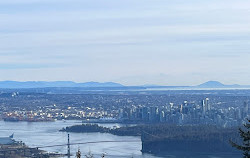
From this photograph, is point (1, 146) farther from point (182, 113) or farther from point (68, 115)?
point (68, 115)

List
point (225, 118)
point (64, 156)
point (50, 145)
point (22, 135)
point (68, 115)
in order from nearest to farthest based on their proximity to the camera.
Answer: point (64, 156)
point (50, 145)
point (22, 135)
point (225, 118)
point (68, 115)

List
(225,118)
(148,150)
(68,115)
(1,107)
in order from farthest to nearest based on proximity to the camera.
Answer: (1,107) → (68,115) → (225,118) → (148,150)

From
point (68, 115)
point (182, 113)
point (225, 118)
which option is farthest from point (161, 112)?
point (68, 115)

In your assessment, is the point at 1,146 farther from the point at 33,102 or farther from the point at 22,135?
the point at 33,102

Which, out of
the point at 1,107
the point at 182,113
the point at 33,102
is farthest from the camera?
the point at 33,102

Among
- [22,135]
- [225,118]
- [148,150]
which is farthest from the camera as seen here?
[225,118]

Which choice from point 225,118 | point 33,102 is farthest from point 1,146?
point 33,102

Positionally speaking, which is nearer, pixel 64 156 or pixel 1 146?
pixel 64 156

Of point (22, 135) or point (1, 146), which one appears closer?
point (1, 146)
